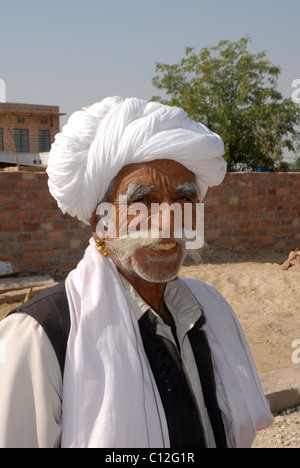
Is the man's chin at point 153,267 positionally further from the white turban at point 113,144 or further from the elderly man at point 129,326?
the white turban at point 113,144

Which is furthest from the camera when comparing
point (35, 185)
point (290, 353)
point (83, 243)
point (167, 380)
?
point (83, 243)

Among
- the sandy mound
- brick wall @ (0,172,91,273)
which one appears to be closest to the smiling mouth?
the sandy mound

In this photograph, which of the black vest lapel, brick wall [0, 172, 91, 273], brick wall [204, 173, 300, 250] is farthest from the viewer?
brick wall [204, 173, 300, 250]

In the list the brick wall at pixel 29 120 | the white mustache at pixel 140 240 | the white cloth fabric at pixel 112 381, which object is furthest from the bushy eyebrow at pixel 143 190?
the brick wall at pixel 29 120

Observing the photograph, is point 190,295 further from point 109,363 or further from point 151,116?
point 151,116

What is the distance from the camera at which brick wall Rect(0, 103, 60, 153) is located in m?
33.7

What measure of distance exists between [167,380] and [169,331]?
19 centimetres

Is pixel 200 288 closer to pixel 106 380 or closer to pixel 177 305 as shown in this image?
pixel 177 305

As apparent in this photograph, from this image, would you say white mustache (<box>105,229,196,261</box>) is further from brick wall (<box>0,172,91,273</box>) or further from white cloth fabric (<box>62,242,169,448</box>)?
brick wall (<box>0,172,91,273</box>)

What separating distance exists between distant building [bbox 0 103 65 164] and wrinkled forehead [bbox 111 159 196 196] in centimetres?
3313

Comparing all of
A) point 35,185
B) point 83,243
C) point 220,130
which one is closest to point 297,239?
point 83,243

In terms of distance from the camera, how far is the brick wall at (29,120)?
111ft

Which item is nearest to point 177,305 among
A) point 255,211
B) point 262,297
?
point 262,297

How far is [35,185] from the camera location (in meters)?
8.16
